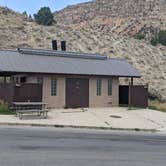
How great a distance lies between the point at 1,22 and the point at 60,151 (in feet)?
169

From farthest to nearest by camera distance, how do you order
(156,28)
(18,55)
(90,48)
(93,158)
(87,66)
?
(156,28) → (90,48) → (87,66) → (18,55) → (93,158)

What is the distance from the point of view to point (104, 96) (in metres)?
38.4

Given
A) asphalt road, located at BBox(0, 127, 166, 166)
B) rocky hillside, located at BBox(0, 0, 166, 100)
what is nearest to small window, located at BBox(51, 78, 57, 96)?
asphalt road, located at BBox(0, 127, 166, 166)

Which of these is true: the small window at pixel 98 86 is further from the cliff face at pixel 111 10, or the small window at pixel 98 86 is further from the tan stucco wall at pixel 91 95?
the cliff face at pixel 111 10

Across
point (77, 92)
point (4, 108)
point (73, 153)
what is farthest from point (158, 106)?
point (73, 153)

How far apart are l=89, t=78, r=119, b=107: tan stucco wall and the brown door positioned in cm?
41

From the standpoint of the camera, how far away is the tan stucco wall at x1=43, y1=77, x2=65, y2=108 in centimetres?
3515

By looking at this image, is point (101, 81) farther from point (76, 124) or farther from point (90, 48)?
point (90, 48)

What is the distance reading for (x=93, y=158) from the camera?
1325 cm

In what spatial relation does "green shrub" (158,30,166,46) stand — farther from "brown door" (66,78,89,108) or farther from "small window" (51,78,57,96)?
"small window" (51,78,57,96)

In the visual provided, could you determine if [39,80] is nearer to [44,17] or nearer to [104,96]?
[104,96]

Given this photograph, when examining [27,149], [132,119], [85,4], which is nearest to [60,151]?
[27,149]

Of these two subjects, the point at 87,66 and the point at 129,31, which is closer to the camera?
the point at 87,66

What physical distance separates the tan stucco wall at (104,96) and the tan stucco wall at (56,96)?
2.53 metres
